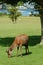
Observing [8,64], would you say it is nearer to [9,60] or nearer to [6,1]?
[9,60]

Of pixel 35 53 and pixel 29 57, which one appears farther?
pixel 35 53

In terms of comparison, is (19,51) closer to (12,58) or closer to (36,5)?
(12,58)

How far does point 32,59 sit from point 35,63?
1.06 m

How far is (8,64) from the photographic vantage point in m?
13.3

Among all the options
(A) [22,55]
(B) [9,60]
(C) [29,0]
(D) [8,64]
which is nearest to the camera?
(D) [8,64]

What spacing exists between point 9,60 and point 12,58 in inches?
19.0

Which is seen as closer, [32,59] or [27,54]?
[32,59]

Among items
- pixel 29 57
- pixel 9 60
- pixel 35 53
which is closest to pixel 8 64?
pixel 9 60

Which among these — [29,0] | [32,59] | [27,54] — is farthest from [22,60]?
[29,0]

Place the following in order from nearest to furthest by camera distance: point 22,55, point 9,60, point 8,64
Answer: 1. point 8,64
2. point 9,60
3. point 22,55

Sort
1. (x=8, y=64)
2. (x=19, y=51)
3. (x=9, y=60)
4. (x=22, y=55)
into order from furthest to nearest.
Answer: (x=19, y=51), (x=22, y=55), (x=9, y=60), (x=8, y=64)

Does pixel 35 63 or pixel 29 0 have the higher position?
pixel 29 0

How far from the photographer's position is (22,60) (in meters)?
14.3

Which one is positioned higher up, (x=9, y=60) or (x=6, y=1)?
(x=6, y=1)
